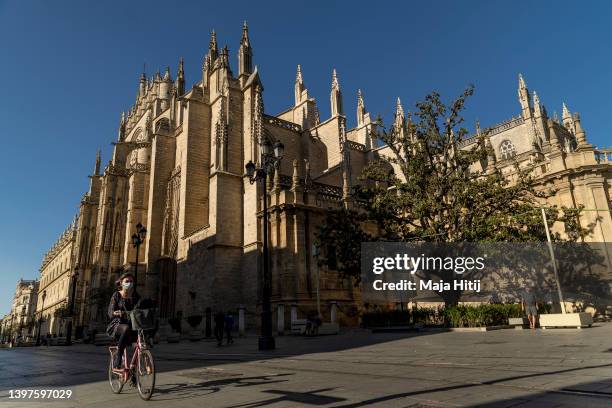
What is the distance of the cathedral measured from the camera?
21641mm

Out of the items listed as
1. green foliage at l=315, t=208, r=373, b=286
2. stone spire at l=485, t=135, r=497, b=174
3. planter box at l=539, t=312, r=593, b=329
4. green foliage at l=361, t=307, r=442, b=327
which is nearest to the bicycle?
green foliage at l=315, t=208, r=373, b=286

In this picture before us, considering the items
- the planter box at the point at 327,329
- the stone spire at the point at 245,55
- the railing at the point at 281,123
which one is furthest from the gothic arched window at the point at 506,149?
the planter box at the point at 327,329

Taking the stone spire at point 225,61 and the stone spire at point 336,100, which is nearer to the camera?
the stone spire at point 225,61

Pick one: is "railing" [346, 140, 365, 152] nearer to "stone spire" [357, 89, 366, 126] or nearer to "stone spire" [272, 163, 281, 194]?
"stone spire" [357, 89, 366, 126]

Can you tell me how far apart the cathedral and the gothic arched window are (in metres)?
1.14

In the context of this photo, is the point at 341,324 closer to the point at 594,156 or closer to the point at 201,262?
the point at 201,262

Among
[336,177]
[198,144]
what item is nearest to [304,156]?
[336,177]

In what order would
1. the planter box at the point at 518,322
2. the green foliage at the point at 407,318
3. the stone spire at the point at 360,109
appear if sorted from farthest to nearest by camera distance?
the stone spire at the point at 360,109 < the green foliage at the point at 407,318 < the planter box at the point at 518,322

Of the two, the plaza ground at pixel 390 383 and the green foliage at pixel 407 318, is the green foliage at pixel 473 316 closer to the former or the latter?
the green foliage at pixel 407 318

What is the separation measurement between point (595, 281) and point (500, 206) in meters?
7.20

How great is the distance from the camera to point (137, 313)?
4.96 metres

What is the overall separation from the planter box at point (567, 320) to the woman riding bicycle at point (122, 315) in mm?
14433

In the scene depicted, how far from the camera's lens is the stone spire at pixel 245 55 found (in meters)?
28.8

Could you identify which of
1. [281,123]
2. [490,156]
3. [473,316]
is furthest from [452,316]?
[281,123]
